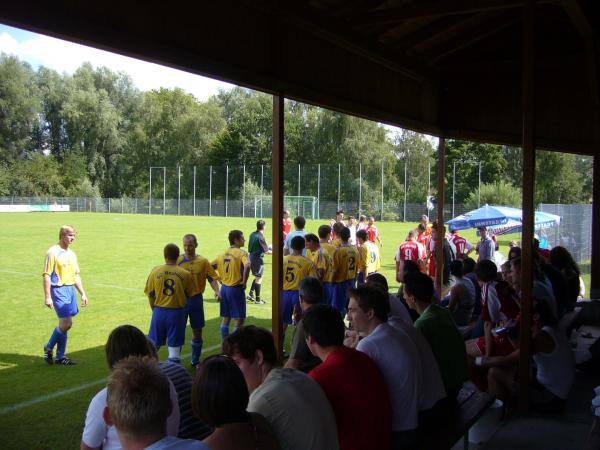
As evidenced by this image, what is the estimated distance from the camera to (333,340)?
2840mm

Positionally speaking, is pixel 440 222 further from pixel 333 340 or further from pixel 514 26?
pixel 333 340

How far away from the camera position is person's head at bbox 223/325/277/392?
2.72m

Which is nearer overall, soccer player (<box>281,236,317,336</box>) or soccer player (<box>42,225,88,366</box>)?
soccer player (<box>42,225,88,366</box>)

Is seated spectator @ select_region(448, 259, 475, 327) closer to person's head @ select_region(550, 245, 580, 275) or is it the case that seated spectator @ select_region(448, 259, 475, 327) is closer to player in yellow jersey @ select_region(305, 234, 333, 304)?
person's head @ select_region(550, 245, 580, 275)

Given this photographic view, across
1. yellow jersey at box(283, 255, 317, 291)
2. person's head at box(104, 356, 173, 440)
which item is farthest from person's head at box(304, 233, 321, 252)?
person's head at box(104, 356, 173, 440)

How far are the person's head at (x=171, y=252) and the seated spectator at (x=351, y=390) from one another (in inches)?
148

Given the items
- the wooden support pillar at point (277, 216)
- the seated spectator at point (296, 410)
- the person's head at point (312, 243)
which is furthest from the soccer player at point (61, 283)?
the seated spectator at point (296, 410)

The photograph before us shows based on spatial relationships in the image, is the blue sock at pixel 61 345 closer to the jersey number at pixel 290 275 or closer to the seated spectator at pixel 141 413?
the jersey number at pixel 290 275

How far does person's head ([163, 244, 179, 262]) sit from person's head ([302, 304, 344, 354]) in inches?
145

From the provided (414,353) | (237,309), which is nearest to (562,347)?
(414,353)

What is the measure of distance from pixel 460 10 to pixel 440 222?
4.23m

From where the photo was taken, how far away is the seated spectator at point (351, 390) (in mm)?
2682

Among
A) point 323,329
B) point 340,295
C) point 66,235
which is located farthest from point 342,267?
point 323,329

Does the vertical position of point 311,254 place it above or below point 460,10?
below
